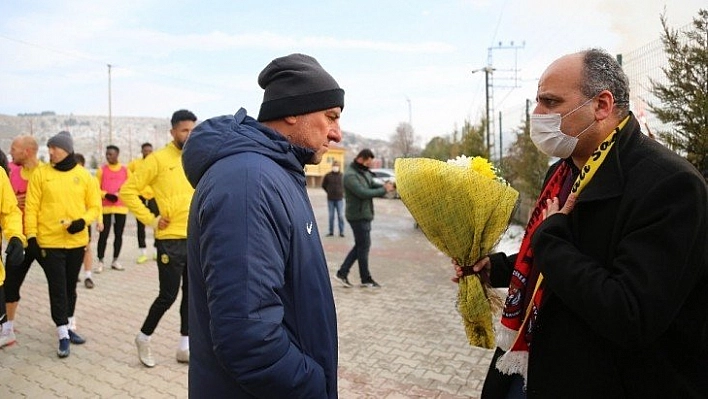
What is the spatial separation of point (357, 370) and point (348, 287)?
335cm

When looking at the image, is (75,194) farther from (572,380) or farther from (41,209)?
(572,380)

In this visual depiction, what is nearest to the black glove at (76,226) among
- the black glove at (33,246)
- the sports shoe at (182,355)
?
the black glove at (33,246)

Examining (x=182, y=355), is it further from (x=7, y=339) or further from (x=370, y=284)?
(x=370, y=284)

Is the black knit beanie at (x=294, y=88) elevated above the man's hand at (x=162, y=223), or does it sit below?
above

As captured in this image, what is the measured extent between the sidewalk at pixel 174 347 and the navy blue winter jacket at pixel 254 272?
2599mm

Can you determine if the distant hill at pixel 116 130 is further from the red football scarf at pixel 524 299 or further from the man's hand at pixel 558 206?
the man's hand at pixel 558 206

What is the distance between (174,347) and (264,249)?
164 inches

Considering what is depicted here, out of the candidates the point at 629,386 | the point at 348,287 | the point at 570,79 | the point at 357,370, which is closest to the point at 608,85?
the point at 570,79

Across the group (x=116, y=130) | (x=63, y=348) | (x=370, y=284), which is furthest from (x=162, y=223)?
(x=116, y=130)

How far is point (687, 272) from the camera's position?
157 cm

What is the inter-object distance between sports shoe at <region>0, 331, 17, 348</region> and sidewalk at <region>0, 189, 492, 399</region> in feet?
0.21

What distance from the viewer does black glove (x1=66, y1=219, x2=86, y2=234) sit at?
5.00m

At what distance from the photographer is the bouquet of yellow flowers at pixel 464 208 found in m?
2.26

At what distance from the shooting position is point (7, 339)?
5168 mm
